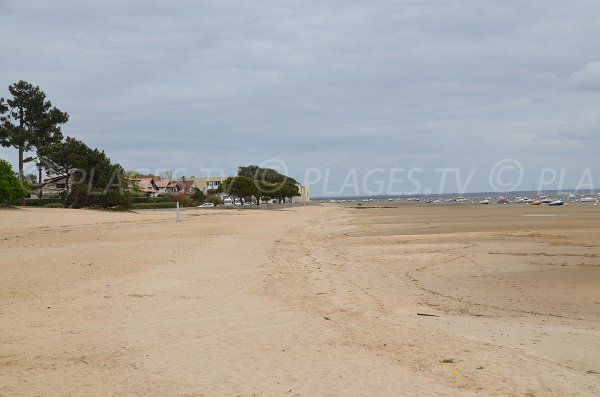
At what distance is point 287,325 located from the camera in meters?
8.23

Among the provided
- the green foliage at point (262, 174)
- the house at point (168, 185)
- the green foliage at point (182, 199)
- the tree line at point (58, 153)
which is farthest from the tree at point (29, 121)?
the green foliage at point (262, 174)

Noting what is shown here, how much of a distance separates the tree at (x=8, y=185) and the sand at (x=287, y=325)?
26.8 m

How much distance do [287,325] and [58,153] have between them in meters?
49.0

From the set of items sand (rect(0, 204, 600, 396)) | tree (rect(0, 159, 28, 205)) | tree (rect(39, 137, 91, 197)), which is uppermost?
tree (rect(39, 137, 91, 197))

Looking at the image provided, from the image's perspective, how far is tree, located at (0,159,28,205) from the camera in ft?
132

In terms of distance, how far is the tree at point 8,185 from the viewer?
40219 millimetres


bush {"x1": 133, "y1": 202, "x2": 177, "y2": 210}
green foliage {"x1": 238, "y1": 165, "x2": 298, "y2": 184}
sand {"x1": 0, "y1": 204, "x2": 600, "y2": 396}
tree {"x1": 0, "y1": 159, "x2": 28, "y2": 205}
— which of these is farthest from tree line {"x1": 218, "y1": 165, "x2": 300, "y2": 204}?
sand {"x1": 0, "y1": 204, "x2": 600, "y2": 396}

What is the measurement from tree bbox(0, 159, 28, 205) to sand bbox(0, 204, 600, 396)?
1055 inches

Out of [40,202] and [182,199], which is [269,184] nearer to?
[182,199]

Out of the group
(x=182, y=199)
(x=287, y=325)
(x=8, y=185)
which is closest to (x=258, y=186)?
(x=182, y=199)

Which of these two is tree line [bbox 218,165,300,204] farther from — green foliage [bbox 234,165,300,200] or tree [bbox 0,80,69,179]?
tree [bbox 0,80,69,179]

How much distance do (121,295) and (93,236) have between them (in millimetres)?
12892

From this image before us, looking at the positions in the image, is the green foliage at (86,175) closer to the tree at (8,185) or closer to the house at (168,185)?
the tree at (8,185)

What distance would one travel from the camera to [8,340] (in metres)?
6.86
